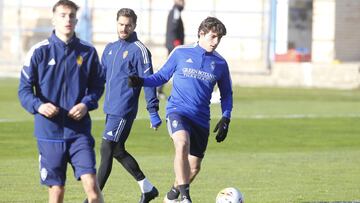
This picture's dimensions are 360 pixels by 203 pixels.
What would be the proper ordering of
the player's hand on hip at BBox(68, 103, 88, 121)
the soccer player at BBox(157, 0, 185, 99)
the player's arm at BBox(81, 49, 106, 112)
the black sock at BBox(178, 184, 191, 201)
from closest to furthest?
the player's hand on hip at BBox(68, 103, 88, 121)
the player's arm at BBox(81, 49, 106, 112)
the black sock at BBox(178, 184, 191, 201)
the soccer player at BBox(157, 0, 185, 99)

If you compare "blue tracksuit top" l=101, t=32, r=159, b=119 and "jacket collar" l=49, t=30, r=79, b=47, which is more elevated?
"jacket collar" l=49, t=30, r=79, b=47

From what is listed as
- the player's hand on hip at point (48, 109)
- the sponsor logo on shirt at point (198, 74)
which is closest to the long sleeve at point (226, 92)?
the sponsor logo on shirt at point (198, 74)

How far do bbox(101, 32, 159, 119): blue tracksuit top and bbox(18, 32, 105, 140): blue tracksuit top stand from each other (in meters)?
2.35

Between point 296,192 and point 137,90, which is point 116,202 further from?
point 296,192

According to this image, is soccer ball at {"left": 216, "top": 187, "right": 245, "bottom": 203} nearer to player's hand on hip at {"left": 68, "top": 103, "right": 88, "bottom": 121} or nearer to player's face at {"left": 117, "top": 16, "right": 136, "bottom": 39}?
player's face at {"left": 117, "top": 16, "right": 136, "bottom": 39}

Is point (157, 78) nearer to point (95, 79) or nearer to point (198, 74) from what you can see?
point (198, 74)

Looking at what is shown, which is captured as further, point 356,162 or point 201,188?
point 356,162

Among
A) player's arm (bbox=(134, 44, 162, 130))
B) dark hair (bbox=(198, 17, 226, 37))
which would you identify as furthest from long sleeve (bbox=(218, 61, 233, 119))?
player's arm (bbox=(134, 44, 162, 130))

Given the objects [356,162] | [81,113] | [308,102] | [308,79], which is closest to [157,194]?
[81,113]

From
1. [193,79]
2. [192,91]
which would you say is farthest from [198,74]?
[192,91]

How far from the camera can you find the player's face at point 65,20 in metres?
9.11

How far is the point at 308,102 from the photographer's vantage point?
2661 cm

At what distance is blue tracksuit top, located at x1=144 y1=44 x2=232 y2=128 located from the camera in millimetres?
11289

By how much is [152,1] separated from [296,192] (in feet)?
85.1
